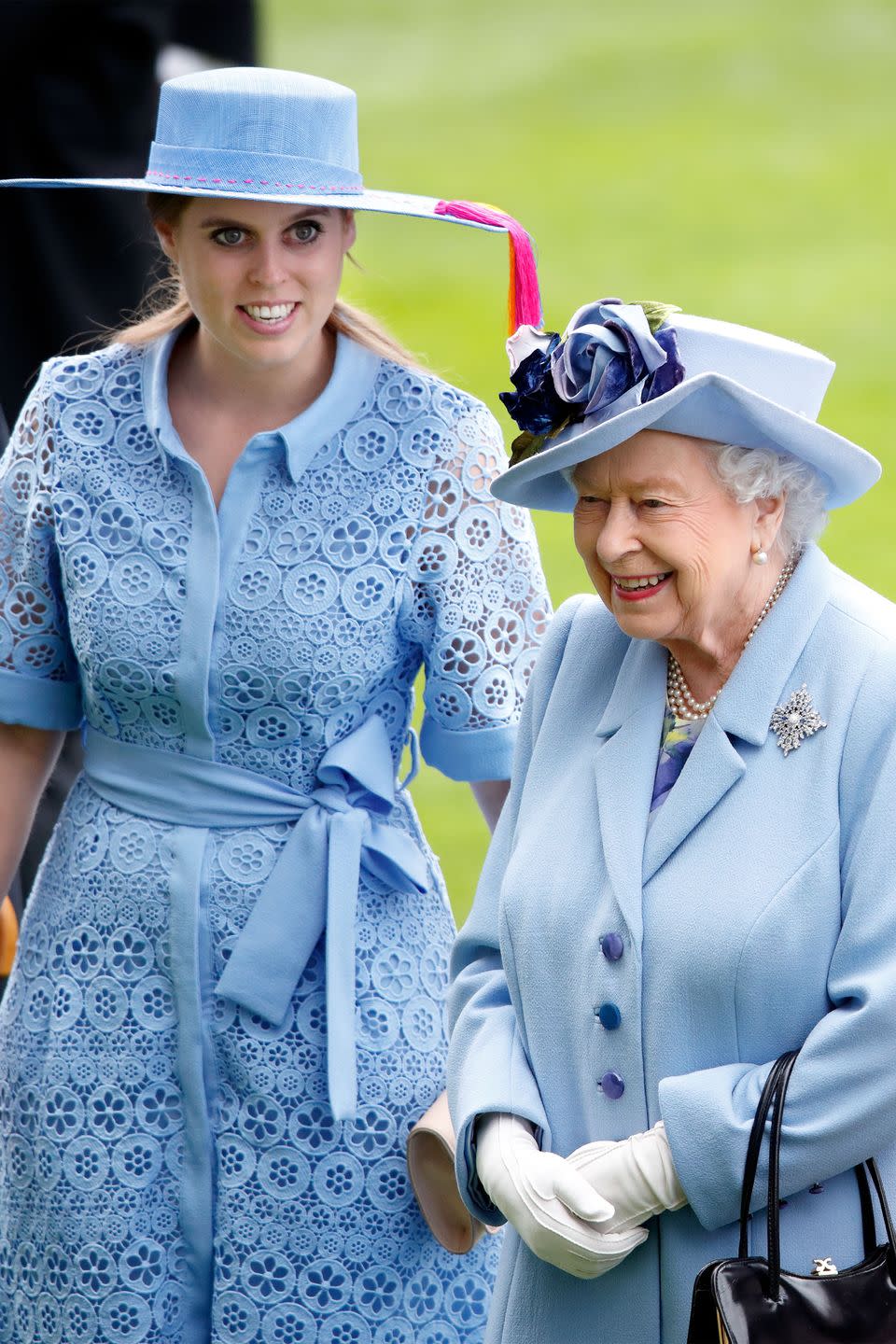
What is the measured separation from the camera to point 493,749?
11.3 feet

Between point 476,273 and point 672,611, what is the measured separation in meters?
12.1

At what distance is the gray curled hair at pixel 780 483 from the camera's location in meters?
2.76

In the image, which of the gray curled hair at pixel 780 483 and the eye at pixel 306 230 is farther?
the eye at pixel 306 230

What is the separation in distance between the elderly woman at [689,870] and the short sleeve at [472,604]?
1.56 feet

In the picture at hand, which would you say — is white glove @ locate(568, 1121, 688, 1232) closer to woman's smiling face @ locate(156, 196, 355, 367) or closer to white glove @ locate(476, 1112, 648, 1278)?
white glove @ locate(476, 1112, 648, 1278)

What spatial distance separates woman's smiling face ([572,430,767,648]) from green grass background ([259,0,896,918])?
6.95 meters

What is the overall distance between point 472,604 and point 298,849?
45 cm

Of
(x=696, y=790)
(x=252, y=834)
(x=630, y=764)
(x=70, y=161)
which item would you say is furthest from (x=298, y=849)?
(x=70, y=161)

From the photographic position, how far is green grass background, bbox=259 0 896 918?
13453 mm

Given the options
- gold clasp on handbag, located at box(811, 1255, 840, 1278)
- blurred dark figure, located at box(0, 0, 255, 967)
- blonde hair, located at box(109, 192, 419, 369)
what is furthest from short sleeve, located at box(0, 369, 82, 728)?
blurred dark figure, located at box(0, 0, 255, 967)

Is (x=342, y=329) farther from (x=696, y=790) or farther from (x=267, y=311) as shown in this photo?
(x=696, y=790)

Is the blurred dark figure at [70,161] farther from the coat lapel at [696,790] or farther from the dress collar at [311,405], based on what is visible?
the coat lapel at [696,790]

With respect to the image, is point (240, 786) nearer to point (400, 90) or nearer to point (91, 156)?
point (91, 156)

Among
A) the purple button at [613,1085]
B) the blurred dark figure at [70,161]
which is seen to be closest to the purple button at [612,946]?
the purple button at [613,1085]
